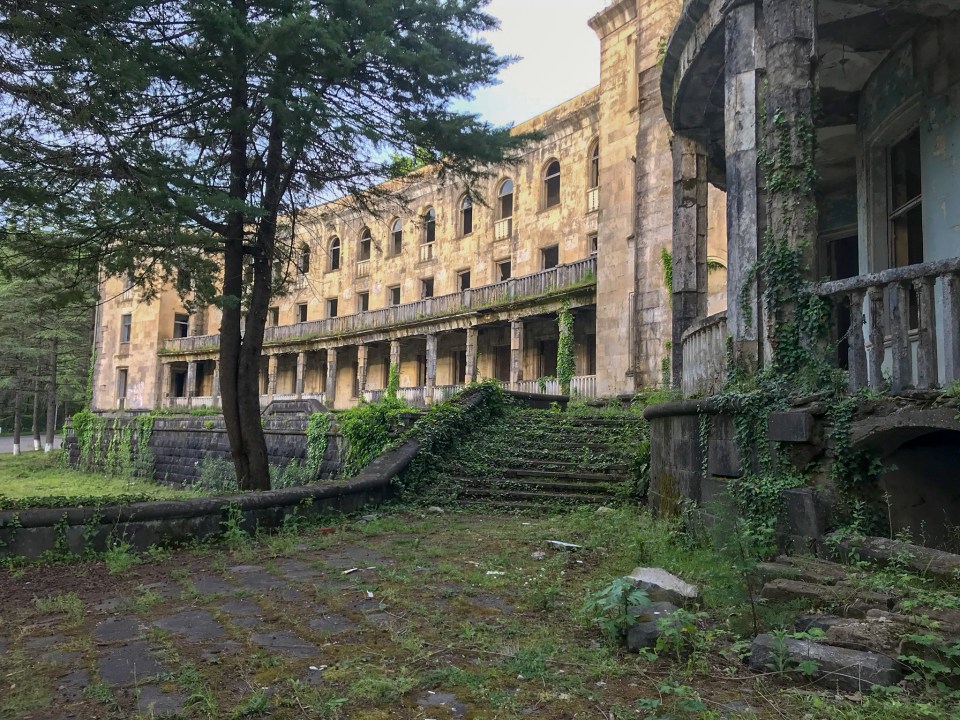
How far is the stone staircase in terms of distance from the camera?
33.7 feet

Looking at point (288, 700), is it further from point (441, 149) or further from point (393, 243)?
point (393, 243)

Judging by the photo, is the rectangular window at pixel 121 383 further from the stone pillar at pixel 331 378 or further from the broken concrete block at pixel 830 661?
the broken concrete block at pixel 830 661

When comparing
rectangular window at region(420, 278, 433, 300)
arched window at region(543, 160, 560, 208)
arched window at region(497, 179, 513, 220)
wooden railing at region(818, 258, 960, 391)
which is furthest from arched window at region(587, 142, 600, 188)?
wooden railing at region(818, 258, 960, 391)

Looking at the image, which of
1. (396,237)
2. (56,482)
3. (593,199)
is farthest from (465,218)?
(56,482)

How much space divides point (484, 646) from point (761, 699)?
147 cm

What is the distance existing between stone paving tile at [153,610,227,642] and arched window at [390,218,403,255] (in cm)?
3137

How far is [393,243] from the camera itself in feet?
117

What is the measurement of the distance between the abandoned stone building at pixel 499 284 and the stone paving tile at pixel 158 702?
6.52 meters

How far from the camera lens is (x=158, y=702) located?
125 inches

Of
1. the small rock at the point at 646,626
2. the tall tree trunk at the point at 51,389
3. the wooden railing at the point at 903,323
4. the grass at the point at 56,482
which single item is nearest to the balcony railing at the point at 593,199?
the grass at the point at 56,482

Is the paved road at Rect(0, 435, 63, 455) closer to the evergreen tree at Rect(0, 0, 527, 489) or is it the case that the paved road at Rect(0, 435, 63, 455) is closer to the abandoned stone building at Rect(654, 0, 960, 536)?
the evergreen tree at Rect(0, 0, 527, 489)

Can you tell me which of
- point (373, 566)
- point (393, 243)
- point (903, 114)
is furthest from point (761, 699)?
point (393, 243)

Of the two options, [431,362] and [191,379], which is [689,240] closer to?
[431,362]

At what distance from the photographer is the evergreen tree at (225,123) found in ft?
21.7
